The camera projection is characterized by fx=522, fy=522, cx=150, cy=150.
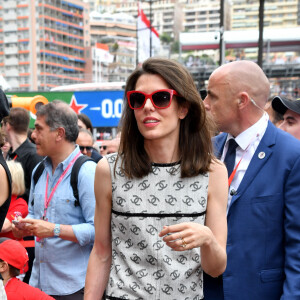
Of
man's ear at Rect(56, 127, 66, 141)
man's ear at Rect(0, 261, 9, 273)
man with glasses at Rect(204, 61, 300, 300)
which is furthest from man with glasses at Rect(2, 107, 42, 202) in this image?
man with glasses at Rect(204, 61, 300, 300)

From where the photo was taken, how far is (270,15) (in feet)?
630

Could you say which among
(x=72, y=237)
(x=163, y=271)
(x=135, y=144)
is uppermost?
(x=135, y=144)

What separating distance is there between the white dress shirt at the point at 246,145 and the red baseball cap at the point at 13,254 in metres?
1.93

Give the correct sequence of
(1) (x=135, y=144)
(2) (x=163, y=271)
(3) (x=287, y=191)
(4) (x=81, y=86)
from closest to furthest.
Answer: (2) (x=163, y=271) → (1) (x=135, y=144) → (3) (x=287, y=191) → (4) (x=81, y=86)

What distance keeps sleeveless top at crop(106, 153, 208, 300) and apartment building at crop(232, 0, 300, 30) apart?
19013 cm

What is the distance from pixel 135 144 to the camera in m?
2.38

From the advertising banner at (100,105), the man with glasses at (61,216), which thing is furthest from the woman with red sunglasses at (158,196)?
the advertising banner at (100,105)

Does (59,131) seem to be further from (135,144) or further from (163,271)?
(163,271)

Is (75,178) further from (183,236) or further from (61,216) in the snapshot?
(183,236)

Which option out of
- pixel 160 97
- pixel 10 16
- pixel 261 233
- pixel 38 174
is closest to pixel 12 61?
pixel 10 16

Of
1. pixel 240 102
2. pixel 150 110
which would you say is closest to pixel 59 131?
pixel 240 102

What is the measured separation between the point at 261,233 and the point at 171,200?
0.76 metres

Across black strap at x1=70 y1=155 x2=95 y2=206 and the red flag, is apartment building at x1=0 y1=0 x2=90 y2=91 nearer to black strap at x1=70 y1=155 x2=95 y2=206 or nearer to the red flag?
the red flag

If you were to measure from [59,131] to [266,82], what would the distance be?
1694 millimetres
